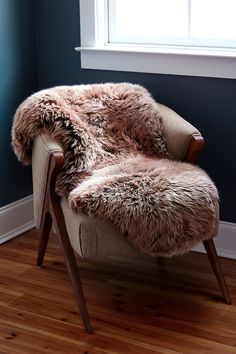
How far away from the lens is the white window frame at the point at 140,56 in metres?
2.70

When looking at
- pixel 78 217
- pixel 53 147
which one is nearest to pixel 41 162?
pixel 53 147

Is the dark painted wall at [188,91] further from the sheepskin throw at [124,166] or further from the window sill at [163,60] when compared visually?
the sheepskin throw at [124,166]

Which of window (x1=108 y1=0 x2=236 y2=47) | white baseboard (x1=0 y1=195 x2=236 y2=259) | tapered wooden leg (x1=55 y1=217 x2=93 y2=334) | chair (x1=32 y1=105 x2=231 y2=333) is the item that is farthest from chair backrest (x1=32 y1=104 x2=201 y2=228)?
white baseboard (x1=0 y1=195 x2=236 y2=259)

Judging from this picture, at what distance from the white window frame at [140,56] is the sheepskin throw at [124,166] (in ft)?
0.66

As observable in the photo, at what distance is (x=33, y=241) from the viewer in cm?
305

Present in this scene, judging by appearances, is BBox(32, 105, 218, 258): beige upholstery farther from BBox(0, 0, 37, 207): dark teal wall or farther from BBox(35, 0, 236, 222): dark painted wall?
BBox(0, 0, 37, 207): dark teal wall

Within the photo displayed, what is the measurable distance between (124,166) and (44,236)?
1.74 ft

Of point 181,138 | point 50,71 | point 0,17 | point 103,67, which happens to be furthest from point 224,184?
point 0,17

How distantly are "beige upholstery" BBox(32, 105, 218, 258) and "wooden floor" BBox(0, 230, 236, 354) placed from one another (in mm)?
297

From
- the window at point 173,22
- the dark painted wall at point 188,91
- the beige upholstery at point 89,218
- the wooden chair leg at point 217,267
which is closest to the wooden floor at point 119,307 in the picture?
the wooden chair leg at point 217,267

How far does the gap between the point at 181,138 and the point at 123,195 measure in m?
0.46

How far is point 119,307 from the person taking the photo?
2.41 metres

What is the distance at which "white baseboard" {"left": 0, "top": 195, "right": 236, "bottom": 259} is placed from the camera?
2850mm

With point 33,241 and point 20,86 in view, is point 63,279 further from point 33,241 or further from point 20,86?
point 20,86
